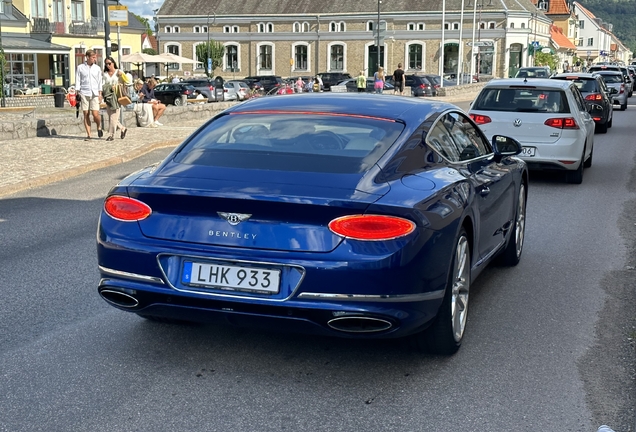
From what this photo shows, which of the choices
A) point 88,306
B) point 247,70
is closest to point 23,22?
point 247,70

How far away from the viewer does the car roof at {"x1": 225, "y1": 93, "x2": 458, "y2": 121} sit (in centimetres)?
564

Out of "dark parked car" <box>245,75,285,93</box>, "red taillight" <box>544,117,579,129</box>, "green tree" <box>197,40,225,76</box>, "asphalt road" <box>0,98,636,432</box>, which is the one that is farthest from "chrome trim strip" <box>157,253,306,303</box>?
"green tree" <box>197,40,225,76</box>

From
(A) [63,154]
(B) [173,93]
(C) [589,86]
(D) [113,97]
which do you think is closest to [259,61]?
(B) [173,93]

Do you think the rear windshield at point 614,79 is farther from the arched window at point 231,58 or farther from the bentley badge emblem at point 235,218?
the arched window at point 231,58

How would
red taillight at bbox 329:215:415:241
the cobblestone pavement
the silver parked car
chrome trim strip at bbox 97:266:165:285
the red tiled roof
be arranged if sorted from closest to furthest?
red taillight at bbox 329:215:415:241
chrome trim strip at bbox 97:266:165:285
the cobblestone pavement
the silver parked car
the red tiled roof

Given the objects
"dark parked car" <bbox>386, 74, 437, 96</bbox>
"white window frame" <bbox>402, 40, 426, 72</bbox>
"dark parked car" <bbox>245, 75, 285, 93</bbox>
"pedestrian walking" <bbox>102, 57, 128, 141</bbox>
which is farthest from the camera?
"white window frame" <bbox>402, 40, 426, 72</bbox>

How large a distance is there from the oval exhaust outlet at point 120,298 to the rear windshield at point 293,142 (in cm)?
86

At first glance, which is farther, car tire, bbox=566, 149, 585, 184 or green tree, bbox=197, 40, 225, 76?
green tree, bbox=197, 40, 225, 76

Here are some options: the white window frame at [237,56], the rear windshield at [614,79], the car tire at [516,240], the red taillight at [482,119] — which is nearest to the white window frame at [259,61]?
the white window frame at [237,56]

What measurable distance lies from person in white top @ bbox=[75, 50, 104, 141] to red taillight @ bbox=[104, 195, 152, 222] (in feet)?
48.1

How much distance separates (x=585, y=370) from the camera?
509 centimetres

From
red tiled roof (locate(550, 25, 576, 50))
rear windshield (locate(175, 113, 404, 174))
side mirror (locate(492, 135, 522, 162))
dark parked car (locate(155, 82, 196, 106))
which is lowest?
dark parked car (locate(155, 82, 196, 106))

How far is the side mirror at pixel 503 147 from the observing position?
686 cm

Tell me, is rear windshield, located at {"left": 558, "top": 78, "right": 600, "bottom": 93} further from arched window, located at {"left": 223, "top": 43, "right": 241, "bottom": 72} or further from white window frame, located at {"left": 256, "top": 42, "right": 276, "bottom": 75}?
arched window, located at {"left": 223, "top": 43, "right": 241, "bottom": 72}
